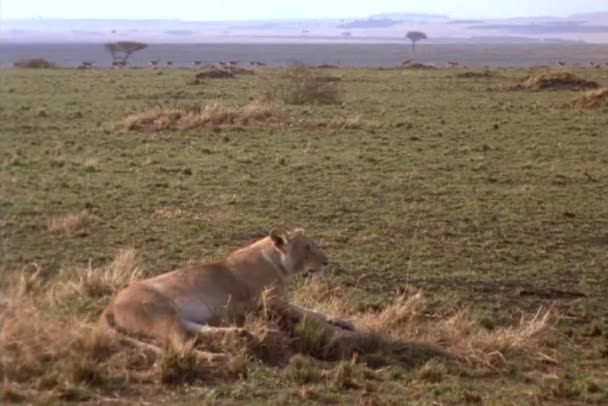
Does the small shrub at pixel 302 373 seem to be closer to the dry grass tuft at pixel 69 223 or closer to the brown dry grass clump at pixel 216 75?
the dry grass tuft at pixel 69 223

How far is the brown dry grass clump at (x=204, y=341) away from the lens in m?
6.69

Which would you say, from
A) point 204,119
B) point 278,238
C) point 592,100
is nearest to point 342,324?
point 278,238

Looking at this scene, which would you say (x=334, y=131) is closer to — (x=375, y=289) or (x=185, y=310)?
(x=375, y=289)

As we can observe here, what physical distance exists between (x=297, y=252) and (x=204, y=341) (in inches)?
58.2

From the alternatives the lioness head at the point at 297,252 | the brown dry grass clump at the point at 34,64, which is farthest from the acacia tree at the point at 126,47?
the lioness head at the point at 297,252

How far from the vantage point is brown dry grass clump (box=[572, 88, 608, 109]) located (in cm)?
3412

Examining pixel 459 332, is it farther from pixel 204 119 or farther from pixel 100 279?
pixel 204 119

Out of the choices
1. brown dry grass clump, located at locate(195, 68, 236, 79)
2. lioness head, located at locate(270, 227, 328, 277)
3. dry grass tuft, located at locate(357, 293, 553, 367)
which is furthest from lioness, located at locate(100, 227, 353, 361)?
brown dry grass clump, located at locate(195, 68, 236, 79)

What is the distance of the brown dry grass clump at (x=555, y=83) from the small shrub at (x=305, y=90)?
435 inches

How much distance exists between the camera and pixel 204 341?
7.39 m

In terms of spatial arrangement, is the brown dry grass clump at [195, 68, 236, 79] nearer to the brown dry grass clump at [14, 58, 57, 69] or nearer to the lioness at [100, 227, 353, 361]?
the brown dry grass clump at [14, 58, 57, 69]

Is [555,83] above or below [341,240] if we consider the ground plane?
below

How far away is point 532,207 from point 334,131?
35.9 feet

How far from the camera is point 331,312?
9.02 meters
